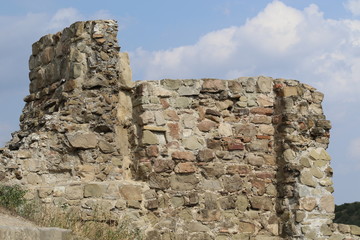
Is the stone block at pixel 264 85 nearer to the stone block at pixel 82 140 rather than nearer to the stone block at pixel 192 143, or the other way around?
the stone block at pixel 192 143

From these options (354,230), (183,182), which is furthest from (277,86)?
(354,230)

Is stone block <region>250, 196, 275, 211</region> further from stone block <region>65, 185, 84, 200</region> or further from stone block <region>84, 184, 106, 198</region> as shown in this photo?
stone block <region>65, 185, 84, 200</region>

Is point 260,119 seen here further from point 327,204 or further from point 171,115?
point 327,204

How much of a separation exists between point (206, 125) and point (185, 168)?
2.34 ft

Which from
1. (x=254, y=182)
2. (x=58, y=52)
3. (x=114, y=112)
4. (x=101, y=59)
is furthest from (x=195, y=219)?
(x=58, y=52)

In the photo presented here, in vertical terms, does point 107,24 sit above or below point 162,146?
above

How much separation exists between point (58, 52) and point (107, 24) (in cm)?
99

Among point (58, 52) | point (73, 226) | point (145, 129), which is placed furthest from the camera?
point (58, 52)

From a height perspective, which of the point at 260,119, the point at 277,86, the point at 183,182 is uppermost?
the point at 277,86

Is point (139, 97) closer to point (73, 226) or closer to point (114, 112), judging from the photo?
point (114, 112)

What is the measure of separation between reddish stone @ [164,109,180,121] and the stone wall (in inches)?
0.7

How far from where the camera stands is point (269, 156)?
388 inches

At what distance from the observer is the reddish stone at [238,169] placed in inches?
379

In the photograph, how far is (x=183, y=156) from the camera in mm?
9414
